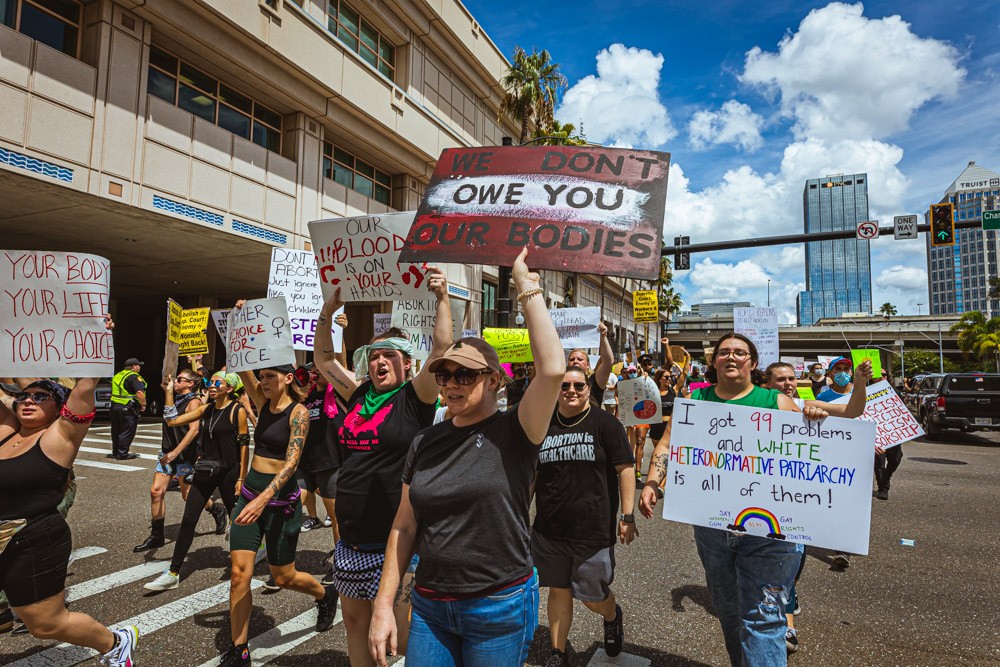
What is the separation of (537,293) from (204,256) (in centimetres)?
1725

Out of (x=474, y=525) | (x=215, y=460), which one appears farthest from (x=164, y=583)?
(x=474, y=525)

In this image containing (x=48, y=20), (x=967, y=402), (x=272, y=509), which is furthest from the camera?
(x=967, y=402)

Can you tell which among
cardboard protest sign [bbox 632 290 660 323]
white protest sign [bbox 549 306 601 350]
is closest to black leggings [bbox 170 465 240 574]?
white protest sign [bbox 549 306 601 350]

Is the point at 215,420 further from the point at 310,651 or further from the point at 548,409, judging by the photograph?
the point at 548,409

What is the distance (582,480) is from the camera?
3.59 m

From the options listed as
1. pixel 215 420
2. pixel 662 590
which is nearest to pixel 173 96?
pixel 215 420

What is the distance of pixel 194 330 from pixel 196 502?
555 cm

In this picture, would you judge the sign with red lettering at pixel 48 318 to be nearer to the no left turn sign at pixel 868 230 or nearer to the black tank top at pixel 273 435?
the black tank top at pixel 273 435

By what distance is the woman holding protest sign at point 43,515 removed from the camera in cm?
295

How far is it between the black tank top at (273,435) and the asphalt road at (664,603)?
123 cm

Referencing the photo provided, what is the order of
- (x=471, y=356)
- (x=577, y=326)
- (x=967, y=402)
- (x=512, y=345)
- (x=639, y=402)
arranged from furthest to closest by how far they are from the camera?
(x=967, y=402)
(x=512, y=345)
(x=577, y=326)
(x=639, y=402)
(x=471, y=356)

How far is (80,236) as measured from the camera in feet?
49.0

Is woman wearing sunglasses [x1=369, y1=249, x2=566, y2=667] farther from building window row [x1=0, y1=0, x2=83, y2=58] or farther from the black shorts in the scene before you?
building window row [x1=0, y1=0, x2=83, y2=58]

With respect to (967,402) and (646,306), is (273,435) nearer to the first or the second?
(646,306)
